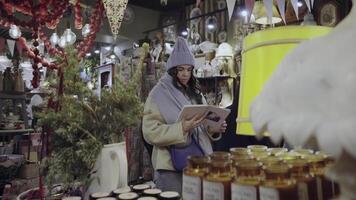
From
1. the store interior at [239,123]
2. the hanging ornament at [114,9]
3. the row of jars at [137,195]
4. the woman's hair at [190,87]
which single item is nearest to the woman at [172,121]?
the woman's hair at [190,87]

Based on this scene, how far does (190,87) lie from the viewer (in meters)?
2.45

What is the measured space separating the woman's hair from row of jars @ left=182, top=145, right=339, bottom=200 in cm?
147

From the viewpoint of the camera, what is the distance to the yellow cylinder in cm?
88

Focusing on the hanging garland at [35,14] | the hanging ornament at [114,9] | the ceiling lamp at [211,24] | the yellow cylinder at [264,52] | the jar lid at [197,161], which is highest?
the ceiling lamp at [211,24]

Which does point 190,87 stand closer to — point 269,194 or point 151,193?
point 151,193

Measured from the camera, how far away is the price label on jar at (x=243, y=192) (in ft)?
2.35

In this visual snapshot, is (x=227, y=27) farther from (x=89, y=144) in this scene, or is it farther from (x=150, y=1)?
(x=89, y=144)

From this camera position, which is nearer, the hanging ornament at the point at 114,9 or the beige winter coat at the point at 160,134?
the beige winter coat at the point at 160,134

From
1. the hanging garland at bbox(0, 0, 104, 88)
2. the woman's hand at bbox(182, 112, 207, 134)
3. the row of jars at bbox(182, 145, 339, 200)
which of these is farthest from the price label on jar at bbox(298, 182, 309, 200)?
the hanging garland at bbox(0, 0, 104, 88)

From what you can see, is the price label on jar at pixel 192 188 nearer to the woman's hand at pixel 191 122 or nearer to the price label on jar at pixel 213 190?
the price label on jar at pixel 213 190

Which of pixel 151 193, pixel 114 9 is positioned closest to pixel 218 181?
pixel 151 193

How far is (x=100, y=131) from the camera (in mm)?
1264

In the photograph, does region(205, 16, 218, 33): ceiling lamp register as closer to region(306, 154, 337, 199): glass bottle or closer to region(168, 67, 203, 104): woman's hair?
region(168, 67, 203, 104): woman's hair

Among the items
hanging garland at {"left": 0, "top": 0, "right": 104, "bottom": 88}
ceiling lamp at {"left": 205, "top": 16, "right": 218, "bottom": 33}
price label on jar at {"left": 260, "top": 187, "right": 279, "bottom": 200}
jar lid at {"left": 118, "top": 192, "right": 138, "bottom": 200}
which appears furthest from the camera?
ceiling lamp at {"left": 205, "top": 16, "right": 218, "bottom": 33}
